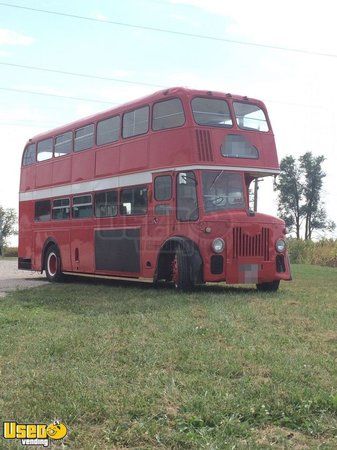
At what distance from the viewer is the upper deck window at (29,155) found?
18922 mm

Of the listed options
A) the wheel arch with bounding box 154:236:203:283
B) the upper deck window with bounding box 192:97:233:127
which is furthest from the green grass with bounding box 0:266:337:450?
the upper deck window with bounding box 192:97:233:127

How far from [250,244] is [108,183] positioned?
170 inches

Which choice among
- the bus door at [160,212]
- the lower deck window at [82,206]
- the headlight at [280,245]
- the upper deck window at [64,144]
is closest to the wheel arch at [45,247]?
the lower deck window at [82,206]

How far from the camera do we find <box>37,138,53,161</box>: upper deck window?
17.9 metres

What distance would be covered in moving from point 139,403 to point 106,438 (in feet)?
1.96

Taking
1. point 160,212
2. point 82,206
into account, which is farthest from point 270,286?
point 82,206

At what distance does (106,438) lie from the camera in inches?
167

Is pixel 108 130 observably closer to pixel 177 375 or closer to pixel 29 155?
pixel 29 155

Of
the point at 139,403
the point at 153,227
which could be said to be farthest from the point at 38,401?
the point at 153,227

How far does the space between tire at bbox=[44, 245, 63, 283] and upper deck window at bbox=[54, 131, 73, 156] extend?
2.78 meters

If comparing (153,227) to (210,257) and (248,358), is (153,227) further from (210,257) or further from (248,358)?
(248,358)

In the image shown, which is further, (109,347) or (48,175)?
(48,175)

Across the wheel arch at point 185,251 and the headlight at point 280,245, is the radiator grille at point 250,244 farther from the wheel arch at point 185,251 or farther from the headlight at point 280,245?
the wheel arch at point 185,251

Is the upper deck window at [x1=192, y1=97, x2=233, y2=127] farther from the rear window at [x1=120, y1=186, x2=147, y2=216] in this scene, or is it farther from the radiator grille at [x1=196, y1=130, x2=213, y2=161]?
the rear window at [x1=120, y1=186, x2=147, y2=216]
